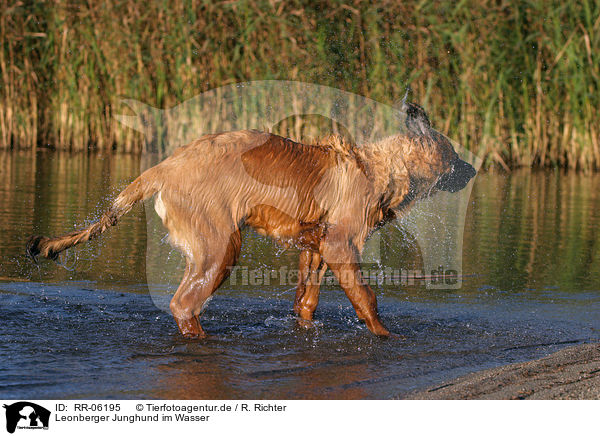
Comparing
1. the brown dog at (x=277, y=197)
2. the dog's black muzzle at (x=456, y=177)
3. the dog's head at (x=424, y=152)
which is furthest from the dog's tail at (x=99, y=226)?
the dog's black muzzle at (x=456, y=177)

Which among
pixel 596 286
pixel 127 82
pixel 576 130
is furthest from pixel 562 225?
pixel 127 82

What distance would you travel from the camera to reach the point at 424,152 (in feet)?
19.3

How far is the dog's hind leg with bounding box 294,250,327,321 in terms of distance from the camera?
6301 millimetres

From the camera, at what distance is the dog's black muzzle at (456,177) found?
6.12 m

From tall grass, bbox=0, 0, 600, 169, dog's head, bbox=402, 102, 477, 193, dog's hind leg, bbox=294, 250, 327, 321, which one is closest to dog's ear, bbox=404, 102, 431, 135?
dog's head, bbox=402, 102, 477, 193

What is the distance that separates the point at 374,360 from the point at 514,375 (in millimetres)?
915

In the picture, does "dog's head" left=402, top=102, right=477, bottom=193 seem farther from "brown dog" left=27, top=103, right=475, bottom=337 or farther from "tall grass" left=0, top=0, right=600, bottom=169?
"tall grass" left=0, top=0, right=600, bottom=169

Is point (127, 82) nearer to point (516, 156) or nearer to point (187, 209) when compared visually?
point (516, 156)

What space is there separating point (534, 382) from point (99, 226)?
2.97 metres

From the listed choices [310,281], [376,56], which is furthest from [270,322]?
[376,56]
